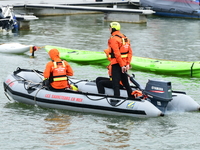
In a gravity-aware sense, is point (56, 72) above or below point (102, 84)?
above

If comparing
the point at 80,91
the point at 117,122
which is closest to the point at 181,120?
the point at 117,122

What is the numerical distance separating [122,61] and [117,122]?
47.6 inches

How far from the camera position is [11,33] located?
2186 cm

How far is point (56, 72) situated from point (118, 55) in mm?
1407

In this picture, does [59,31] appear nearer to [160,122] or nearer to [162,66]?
[162,66]

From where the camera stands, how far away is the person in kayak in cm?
905

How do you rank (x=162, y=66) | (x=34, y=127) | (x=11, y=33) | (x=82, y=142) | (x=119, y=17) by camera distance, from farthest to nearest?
(x=119, y=17)
(x=11, y=33)
(x=162, y=66)
(x=34, y=127)
(x=82, y=142)

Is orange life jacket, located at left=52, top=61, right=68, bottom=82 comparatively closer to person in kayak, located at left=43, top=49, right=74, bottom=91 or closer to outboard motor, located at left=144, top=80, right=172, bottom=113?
person in kayak, located at left=43, top=49, right=74, bottom=91

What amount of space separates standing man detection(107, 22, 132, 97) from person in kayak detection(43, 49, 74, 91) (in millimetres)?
1023

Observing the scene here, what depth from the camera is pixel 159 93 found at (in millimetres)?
8578

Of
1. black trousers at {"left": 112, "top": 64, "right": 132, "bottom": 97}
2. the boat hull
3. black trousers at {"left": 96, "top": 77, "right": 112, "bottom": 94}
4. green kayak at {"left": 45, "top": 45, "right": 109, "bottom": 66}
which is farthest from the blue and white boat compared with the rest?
black trousers at {"left": 112, "top": 64, "right": 132, "bottom": 97}

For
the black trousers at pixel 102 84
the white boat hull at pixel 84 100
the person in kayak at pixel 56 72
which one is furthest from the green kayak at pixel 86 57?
the person in kayak at pixel 56 72

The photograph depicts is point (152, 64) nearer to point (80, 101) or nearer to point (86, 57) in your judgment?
point (86, 57)

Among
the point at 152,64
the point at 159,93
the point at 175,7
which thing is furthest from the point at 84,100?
the point at 175,7
